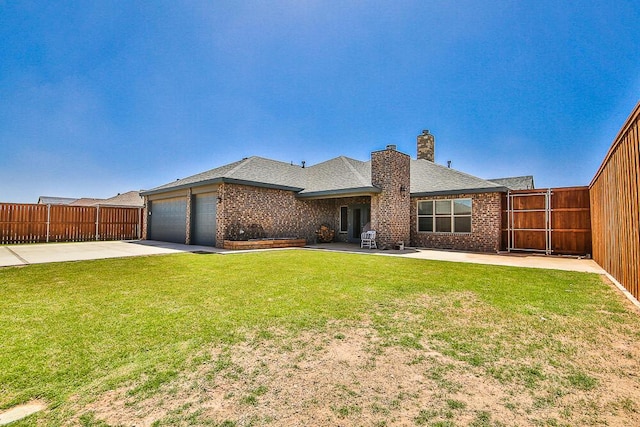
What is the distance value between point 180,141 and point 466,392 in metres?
20.5

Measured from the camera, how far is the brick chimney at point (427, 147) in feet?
65.4

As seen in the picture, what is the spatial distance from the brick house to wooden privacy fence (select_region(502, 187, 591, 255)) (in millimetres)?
541

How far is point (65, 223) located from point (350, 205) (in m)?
17.3

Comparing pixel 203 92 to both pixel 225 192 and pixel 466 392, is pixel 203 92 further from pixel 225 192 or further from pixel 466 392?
pixel 466 392

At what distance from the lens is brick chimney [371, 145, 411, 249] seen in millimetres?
13625

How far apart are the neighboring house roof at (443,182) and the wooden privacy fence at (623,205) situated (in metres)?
5.31

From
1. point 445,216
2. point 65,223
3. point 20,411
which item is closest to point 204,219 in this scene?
point 65,223

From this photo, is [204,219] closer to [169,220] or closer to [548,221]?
[169,220]

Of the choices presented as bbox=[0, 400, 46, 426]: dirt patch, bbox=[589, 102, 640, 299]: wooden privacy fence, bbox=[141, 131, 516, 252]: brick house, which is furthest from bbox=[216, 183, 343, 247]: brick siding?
bbox=[589, 102, 640, 299]: wooden privacy fence

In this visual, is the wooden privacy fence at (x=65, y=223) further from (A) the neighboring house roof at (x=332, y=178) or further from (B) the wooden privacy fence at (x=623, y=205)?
(B) the wooden privacy fence at (x=623, y=205)

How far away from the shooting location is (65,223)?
1794 centimetres

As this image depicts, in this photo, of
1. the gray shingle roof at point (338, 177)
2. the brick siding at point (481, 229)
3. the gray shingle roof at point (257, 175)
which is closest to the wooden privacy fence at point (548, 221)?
the brick siding at point (481, 229)

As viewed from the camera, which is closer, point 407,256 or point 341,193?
point 407,256

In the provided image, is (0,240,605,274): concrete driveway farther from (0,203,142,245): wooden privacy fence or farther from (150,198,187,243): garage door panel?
(0,203,142,245): wooden privacy fence
